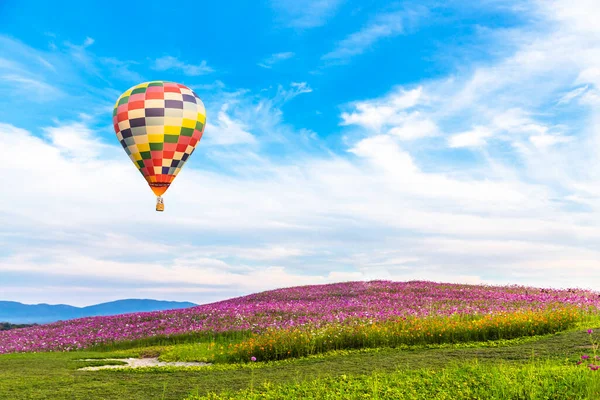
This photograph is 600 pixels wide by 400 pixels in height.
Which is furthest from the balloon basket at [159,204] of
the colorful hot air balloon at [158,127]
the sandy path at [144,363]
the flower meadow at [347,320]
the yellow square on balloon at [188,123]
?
the sandy path at [144,363]

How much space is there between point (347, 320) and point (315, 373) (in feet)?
22.8

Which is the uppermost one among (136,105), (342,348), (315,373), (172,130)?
(136,105)

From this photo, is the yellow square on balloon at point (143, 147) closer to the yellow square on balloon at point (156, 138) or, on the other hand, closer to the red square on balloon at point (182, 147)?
the yellow square on balloon at point (156, 138)

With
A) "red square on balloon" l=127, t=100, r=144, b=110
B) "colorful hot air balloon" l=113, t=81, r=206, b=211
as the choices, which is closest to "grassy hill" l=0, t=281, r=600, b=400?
"colorful hot air balloon" l=113, t=81, r=206, b=211

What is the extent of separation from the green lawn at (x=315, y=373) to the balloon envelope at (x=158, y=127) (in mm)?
9664

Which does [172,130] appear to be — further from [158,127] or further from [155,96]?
[155,96]

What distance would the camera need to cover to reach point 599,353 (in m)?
11.8

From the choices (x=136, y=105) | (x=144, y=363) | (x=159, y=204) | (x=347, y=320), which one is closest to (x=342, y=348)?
(x=347, y=320)

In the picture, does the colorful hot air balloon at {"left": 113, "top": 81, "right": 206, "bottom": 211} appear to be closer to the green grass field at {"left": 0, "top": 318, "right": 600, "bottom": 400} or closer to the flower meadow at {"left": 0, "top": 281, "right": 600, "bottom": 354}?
the flower meadow at {"left": 0, "top": 281, "right": 600, "bottom": 354}

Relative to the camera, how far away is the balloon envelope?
22672mm

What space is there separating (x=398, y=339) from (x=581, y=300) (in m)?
11.4

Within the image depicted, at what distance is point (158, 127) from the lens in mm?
22641

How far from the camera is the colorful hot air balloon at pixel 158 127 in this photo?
22672 millimetres

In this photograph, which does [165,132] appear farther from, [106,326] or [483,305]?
[483,305]
